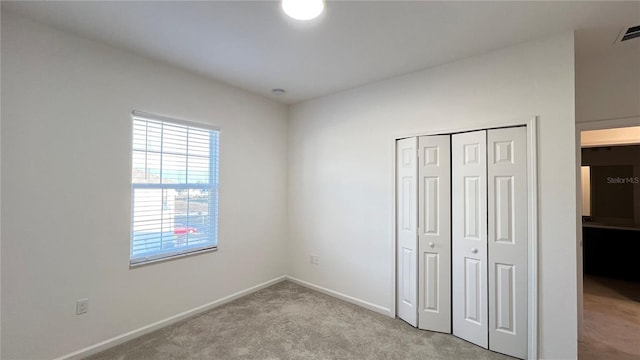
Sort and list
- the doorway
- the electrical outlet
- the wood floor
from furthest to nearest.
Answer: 1. the doorway
2. the wood floor
3. the electrical outlet

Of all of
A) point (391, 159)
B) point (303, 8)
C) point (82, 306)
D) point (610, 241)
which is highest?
point (303, 8)

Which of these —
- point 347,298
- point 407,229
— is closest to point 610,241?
point 407,229

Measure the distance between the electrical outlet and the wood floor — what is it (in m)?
4.39

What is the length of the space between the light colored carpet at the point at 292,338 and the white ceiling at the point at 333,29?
2789 mm

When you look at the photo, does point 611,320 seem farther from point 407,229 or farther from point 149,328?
point 149,328

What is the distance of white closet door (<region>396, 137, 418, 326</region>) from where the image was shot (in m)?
2.77

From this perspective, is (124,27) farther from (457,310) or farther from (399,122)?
(457,310)

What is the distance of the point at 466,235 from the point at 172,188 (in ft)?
10.2

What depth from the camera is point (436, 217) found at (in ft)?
8.78

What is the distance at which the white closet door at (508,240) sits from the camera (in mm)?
2229

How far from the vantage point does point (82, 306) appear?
2.19 metres

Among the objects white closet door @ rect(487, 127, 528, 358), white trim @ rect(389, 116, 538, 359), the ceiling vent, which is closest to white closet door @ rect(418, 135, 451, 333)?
white closet door @ rect(487, 127, 528, 358)

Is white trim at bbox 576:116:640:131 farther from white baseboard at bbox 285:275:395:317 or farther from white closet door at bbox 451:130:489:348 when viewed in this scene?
white baseboard at bbox 285:275:395:317

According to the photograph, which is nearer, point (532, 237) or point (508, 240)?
point (532, 237)
